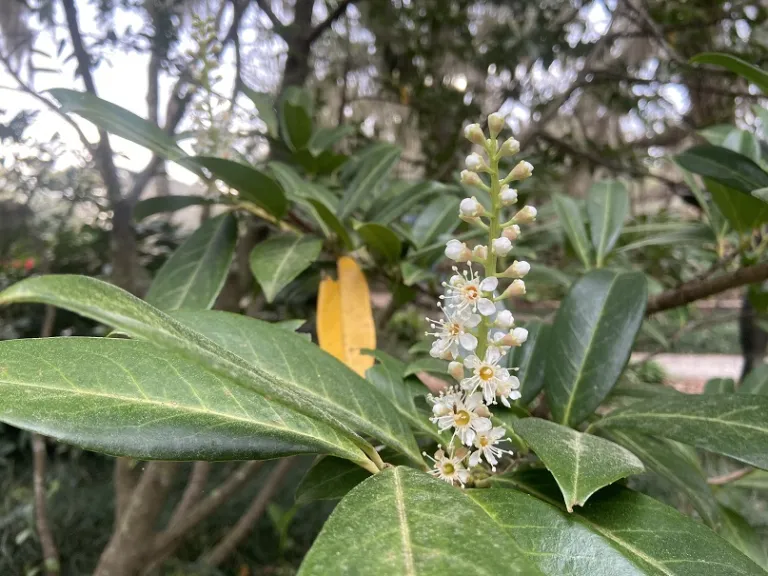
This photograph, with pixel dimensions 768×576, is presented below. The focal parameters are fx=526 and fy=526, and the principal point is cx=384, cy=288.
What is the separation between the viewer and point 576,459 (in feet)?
1.22

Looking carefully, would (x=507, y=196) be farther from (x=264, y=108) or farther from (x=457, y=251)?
(x=264, y=108)

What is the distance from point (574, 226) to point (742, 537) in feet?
1.66

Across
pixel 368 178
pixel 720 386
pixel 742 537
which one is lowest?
pixel 742 537

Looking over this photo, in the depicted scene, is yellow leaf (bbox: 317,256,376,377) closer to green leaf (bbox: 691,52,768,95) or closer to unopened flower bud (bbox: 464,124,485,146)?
unopened flower bud (bbox: 464,124,485,146)

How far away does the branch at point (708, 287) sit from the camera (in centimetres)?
71

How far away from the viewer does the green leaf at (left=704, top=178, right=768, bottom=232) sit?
71cm

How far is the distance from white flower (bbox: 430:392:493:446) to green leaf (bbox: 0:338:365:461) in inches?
3.7

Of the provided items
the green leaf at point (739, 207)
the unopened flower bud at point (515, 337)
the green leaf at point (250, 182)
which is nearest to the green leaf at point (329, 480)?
the unopened flower bud at point (515, 337)

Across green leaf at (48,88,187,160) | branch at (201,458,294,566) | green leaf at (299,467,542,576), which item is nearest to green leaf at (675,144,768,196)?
green leaf at (299,467,542,576)

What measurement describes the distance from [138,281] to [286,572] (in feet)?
3.52

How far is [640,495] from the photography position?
1.30 feet

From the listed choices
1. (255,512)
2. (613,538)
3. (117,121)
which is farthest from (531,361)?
(255,512)

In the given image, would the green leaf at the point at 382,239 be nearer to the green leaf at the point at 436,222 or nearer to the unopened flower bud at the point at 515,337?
the green leaf at the point at 436,222

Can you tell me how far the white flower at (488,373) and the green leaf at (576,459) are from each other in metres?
0.04
